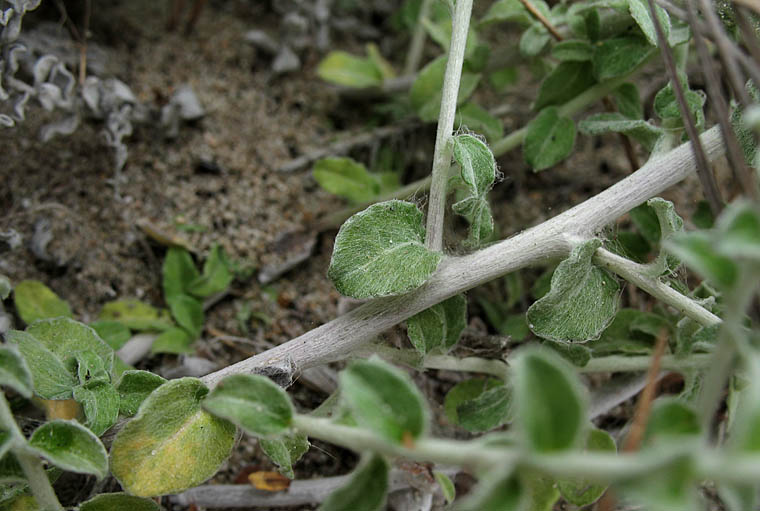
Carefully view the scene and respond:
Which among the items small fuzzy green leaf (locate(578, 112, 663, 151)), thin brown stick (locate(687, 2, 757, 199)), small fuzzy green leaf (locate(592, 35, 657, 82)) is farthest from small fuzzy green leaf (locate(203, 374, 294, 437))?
small fuzzy green leaf (locate(592, 35, 657, 82))

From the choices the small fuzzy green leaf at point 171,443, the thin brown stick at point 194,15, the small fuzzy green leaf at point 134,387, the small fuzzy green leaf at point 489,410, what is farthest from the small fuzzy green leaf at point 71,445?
the thin brown stick at point 194,15

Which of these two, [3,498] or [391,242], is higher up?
[391,242]

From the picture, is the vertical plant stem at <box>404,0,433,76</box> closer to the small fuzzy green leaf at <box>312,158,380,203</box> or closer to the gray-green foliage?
the small fuzzy green leaf at <box>312,158,380,203</box>

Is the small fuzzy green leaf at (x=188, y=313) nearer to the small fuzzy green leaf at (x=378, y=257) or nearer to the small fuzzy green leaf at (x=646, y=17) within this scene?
the small fuzzy green leaf at (x=378, y=257)

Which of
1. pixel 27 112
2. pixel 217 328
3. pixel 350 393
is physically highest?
pixel 27 112

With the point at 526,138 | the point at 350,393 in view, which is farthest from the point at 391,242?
the point at 526,138

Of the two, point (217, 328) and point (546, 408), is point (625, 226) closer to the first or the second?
point (217, 328)
